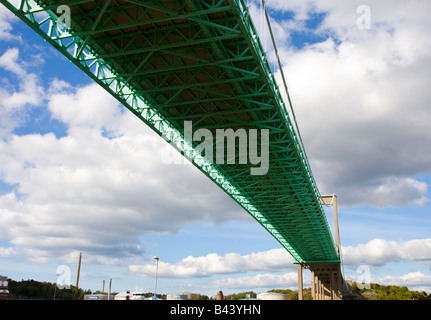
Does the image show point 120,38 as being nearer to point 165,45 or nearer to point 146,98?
point 165,45

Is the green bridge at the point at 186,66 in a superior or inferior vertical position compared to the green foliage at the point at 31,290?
superior

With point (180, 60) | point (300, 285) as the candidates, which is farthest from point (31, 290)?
point (180, 60)

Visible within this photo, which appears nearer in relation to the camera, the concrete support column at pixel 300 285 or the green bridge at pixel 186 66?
the green bridge at pixel 186 66

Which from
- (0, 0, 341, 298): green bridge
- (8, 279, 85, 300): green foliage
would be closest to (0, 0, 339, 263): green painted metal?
(0, 0, 341, 298): green bridge

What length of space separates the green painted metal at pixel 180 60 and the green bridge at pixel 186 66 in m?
0.05

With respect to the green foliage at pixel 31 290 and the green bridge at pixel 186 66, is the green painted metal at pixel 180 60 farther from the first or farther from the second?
the green foliage at pixel 31 290

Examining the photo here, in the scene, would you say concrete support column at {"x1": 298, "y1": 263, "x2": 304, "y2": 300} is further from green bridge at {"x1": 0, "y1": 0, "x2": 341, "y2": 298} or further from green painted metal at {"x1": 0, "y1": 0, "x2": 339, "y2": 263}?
green painted metal at {"x1": 0, "y1": 0, "x2": 339, "y2": 263}

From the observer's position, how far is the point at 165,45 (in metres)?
17.0

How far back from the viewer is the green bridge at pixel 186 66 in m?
15.7

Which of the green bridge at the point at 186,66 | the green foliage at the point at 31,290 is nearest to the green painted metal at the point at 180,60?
the green bridge at the point at 186,66

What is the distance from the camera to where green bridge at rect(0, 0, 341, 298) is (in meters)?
15.7

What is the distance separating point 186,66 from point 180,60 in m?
0.84
